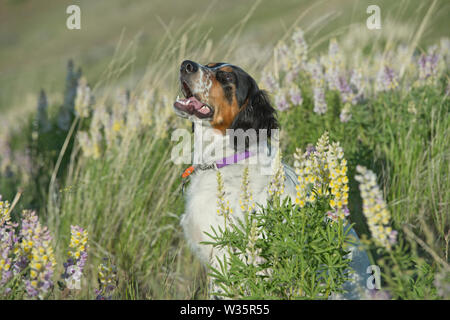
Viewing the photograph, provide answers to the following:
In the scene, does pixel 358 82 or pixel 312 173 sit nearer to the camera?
pixel 312 173

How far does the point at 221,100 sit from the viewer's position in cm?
331

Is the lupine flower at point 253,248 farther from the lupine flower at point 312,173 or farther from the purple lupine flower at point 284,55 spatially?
the purple lupine flower at point 284,55

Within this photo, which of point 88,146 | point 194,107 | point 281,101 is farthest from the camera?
point 88,146

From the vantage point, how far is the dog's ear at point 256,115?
10.8 feet

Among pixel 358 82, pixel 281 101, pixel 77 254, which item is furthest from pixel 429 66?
pixel 77 254

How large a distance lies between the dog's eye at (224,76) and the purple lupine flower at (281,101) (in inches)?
27.0

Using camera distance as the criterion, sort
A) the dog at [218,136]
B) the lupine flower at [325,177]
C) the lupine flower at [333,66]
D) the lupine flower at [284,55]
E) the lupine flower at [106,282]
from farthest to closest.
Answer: the lupine flower at [284,55]
the lupine flower at [333,66]
the dog at [218,136]
the lupine flower at [106,282]
the lupine flower at [325,177]

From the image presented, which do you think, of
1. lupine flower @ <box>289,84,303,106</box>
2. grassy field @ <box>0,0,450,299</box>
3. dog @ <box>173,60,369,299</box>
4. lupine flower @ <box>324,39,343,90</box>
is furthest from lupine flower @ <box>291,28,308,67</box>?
dog @ <box>173,60,369,299</box>

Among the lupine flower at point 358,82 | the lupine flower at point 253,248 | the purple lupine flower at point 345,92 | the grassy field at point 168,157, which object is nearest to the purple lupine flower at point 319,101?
the grassy field at point 168,157

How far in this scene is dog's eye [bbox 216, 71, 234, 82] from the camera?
3.37 m

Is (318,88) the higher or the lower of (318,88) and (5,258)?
the higher

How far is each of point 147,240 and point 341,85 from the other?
2113 mm

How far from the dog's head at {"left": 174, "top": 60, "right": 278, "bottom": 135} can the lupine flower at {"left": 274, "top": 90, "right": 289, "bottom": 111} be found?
0.55 metres

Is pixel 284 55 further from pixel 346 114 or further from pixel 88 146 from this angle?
pixel 88 146
